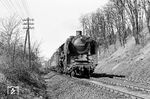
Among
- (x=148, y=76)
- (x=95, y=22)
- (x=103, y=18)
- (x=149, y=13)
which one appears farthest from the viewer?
(x=95, y=22)

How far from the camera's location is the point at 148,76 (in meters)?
24.0

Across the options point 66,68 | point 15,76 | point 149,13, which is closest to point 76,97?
point 15,76

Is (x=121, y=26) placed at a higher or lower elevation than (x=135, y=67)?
higher

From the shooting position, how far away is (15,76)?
627 inches

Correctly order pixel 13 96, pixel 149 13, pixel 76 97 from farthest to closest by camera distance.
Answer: pixel 149 13 < pixel 76 97 < pixel 13 96

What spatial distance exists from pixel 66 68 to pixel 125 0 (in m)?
20.5

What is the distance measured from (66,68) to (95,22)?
39.4m

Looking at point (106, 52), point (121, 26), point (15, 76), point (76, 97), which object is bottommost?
point (76, 97)

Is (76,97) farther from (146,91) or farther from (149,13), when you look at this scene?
(149,13)

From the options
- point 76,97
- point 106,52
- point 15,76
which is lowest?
point 76,97

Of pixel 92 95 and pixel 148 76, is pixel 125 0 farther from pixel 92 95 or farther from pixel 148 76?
pixel 92 95

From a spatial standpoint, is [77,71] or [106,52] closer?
[77,71]

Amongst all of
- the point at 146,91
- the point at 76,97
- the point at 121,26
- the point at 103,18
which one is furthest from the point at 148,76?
the point at 103,18

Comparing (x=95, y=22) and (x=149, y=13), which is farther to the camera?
(x=95, y=22)
